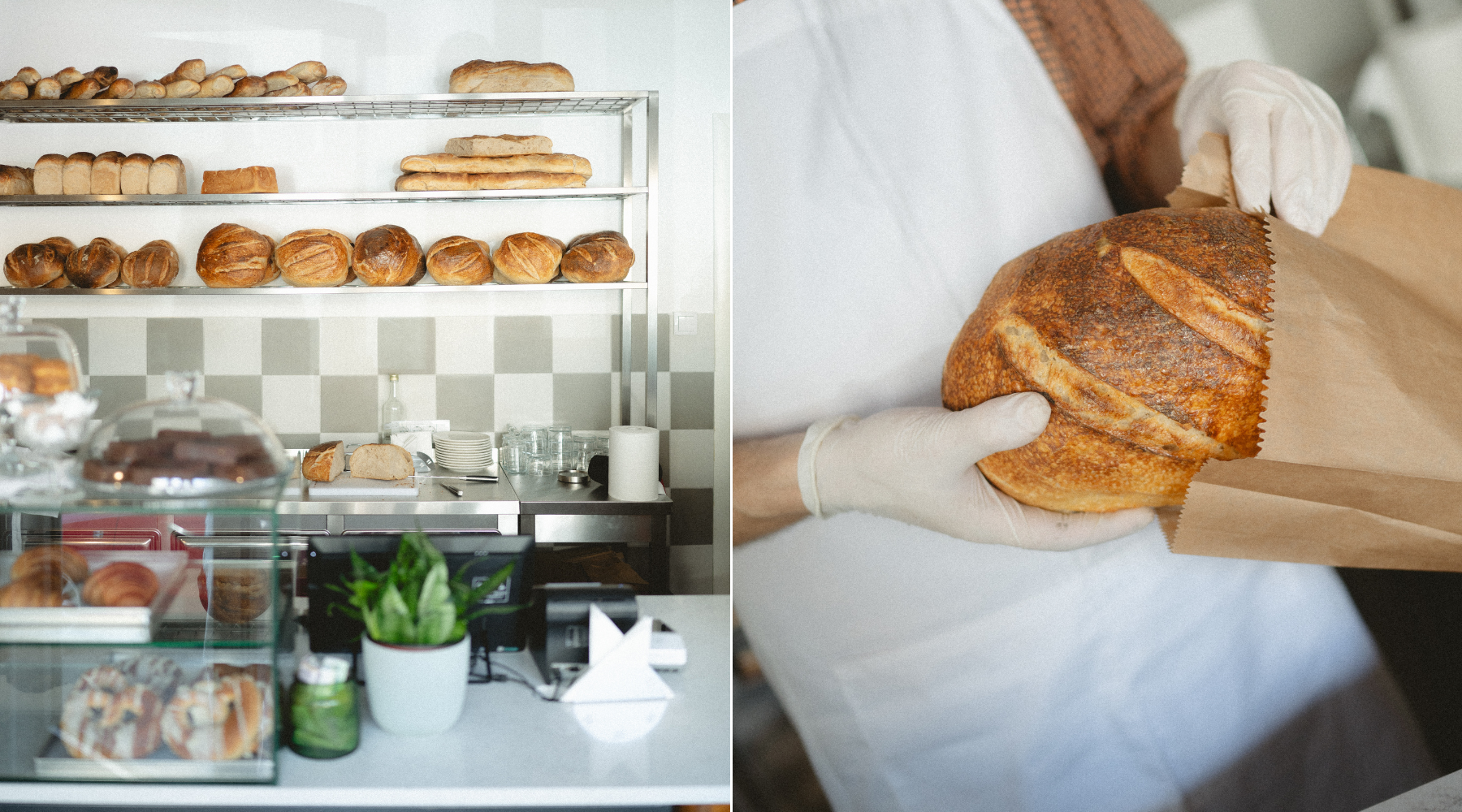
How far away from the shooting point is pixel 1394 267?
87 cm

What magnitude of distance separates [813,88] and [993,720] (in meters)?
0.76

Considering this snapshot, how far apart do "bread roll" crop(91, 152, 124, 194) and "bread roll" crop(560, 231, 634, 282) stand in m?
1.34

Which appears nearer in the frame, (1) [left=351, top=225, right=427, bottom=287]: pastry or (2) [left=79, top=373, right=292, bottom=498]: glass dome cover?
(2) [left=79, top=373, right=292, bottom=498]: glass dome cover

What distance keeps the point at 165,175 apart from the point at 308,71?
0.52 m

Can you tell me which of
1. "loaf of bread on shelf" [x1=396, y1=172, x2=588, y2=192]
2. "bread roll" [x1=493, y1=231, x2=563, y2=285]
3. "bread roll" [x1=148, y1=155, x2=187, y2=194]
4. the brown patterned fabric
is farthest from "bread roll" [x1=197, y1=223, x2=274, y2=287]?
the brown patterned fabric

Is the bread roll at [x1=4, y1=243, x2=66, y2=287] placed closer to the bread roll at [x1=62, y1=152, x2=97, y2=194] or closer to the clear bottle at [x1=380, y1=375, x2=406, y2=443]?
the bread roll at [x1=62, y1=152, x2=97, y2=194]

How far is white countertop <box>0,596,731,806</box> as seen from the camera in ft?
3.05

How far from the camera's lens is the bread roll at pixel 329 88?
98.3 inches

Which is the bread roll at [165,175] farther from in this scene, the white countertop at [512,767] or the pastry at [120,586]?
the white countertop at [512,767]

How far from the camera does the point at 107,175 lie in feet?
8.19

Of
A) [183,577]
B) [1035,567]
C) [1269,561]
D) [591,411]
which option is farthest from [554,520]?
[1269,561]

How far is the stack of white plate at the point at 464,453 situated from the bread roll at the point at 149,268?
3.01 ft

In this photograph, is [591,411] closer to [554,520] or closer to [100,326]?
[554,520]

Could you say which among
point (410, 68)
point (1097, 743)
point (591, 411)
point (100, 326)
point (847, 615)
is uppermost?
point (410, 68)
